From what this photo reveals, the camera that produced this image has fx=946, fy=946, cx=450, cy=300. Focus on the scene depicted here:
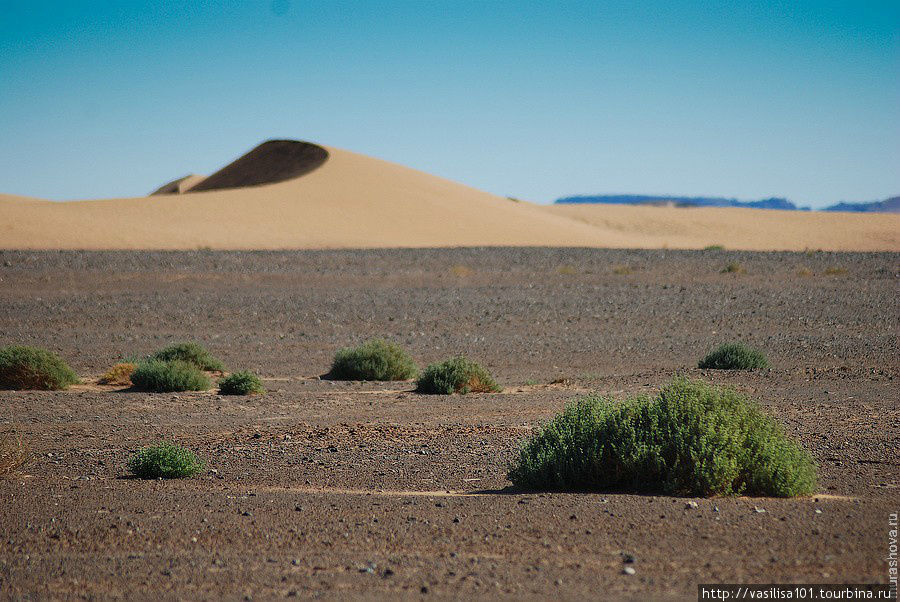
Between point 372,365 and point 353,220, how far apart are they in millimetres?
55531

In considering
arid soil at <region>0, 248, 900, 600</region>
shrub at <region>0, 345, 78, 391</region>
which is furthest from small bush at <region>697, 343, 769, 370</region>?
shrub at <region>0, 345, 78, 391</region>

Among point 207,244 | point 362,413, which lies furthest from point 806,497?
point 207,244

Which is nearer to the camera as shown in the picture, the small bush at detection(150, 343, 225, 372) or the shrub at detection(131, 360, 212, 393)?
the shrub at detection(131, 360, 212, 393)

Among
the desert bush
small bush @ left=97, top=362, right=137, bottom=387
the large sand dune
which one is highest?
the large sand dune

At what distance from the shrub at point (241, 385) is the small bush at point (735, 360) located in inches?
323

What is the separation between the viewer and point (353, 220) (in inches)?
2849

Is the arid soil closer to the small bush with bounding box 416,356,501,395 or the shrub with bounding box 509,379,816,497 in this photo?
the shrub with bounding box 509,379,816,497

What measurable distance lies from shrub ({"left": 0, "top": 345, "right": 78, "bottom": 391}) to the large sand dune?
34.9m

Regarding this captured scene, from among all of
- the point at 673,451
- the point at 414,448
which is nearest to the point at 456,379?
the point at 414,448

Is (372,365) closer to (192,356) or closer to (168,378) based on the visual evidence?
(192,356)

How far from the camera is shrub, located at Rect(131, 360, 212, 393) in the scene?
1619cm

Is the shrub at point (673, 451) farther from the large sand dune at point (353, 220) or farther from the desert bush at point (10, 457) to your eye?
the large sand dune at point (353, 220)

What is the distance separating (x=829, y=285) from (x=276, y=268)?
20479mm

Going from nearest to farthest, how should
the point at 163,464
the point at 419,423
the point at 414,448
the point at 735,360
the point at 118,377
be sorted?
1. the point at 163,464
2. the point at 414,448
3. the point at 419,423
4. the point at 118,377
5. the point at 735,360
